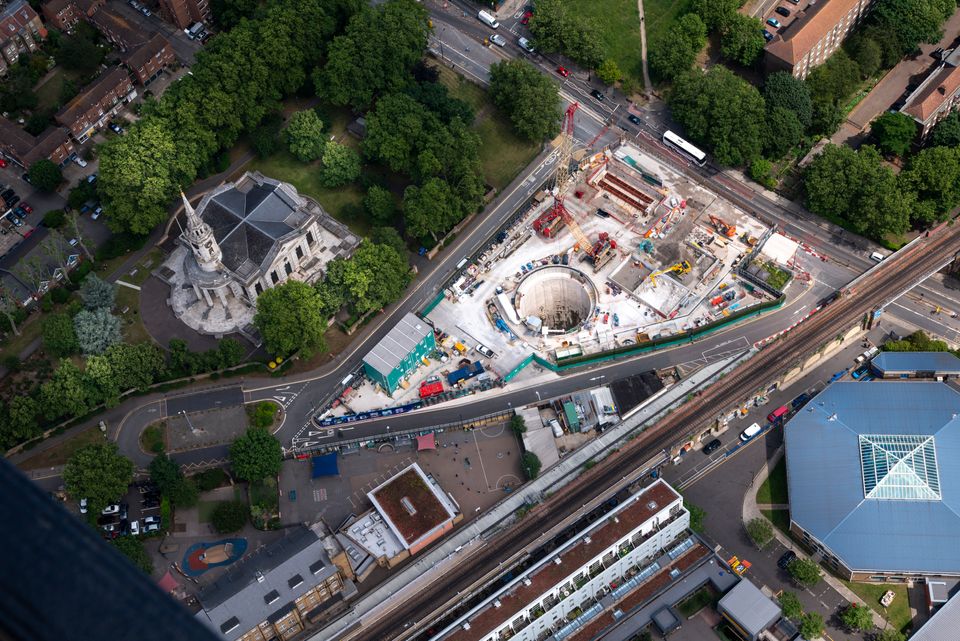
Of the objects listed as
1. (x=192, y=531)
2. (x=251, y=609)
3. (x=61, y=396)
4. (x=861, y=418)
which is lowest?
(x=861, y=418)

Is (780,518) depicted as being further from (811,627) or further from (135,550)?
(135,550)

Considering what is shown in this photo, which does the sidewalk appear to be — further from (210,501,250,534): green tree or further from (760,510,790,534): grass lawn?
(210,501,250,534): green tree

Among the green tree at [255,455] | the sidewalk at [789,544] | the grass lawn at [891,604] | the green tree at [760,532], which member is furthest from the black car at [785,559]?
the green tree at [255,455]

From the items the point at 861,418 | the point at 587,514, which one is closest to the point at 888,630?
the point at 861,418

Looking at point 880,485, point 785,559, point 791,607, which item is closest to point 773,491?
point 785,559

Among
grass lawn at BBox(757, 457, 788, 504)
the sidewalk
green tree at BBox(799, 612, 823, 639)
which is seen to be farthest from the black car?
green tree at BBox(799, 612, 823, 639)

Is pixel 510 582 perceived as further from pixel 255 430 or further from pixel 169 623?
pixel 169 623
